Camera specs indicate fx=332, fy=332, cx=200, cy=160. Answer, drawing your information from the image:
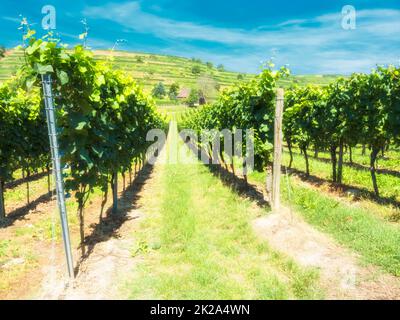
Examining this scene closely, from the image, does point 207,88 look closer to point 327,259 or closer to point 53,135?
point 327,259

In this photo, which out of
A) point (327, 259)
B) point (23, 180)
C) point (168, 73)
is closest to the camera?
point (327, 259)

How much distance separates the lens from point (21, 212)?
10.1m

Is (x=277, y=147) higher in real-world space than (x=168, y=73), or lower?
lower

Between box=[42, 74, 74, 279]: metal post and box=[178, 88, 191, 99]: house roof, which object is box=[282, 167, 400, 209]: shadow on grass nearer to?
box=[42, 74, 74, 279]: metal post

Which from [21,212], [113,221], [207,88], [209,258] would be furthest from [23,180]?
[207,88]

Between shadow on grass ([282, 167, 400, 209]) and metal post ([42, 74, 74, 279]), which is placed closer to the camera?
metal post ([42, 74, 74, 279])

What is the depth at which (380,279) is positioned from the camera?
511 centimetres

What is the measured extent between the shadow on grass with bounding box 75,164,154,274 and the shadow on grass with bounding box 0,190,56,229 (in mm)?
2332

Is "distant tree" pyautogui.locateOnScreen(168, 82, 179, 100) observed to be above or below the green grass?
above

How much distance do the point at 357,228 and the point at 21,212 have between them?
9.31 meters

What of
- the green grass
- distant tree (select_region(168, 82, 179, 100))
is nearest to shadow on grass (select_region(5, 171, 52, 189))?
the green grass

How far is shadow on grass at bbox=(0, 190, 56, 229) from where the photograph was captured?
9.05 metres
